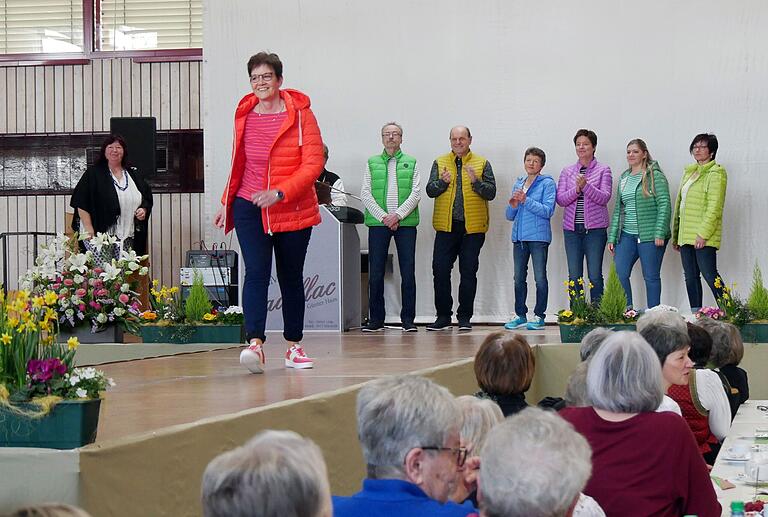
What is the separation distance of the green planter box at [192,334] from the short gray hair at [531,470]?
5180mm

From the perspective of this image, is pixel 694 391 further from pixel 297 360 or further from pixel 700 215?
pixel 700 215

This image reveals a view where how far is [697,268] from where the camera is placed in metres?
8.43

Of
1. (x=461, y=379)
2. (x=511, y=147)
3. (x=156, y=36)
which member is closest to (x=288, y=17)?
(x=156, y=36)

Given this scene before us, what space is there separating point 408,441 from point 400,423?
32 millimetres

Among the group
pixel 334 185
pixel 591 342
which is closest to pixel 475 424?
pixel 591 342

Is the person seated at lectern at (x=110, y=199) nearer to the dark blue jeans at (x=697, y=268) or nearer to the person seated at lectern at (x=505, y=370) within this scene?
the dark blue jeans at (x=697, y=268)

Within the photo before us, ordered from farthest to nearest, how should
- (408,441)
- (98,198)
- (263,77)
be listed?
(98,198), (263,77), (408,441)

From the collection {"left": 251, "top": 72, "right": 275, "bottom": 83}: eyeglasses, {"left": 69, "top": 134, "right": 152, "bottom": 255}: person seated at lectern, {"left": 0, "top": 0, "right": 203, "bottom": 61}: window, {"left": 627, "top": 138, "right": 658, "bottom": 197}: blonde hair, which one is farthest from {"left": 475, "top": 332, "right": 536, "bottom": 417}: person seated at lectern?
{"left": 0, "top": 0, "right": 203, "bottom": 61}: window

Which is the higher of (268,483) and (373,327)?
(268,483)

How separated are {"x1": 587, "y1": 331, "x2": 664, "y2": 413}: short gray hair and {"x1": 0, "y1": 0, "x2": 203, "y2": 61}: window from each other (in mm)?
8430

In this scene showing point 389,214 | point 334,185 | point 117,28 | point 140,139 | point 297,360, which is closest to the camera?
point 297,360

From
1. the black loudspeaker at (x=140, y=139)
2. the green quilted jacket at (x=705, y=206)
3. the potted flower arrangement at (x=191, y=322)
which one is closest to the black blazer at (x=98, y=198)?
the potted flower arrangement at (x=191, y=322)

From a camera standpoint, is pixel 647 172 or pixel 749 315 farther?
pixel 647 172

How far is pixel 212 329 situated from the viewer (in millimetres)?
6699
